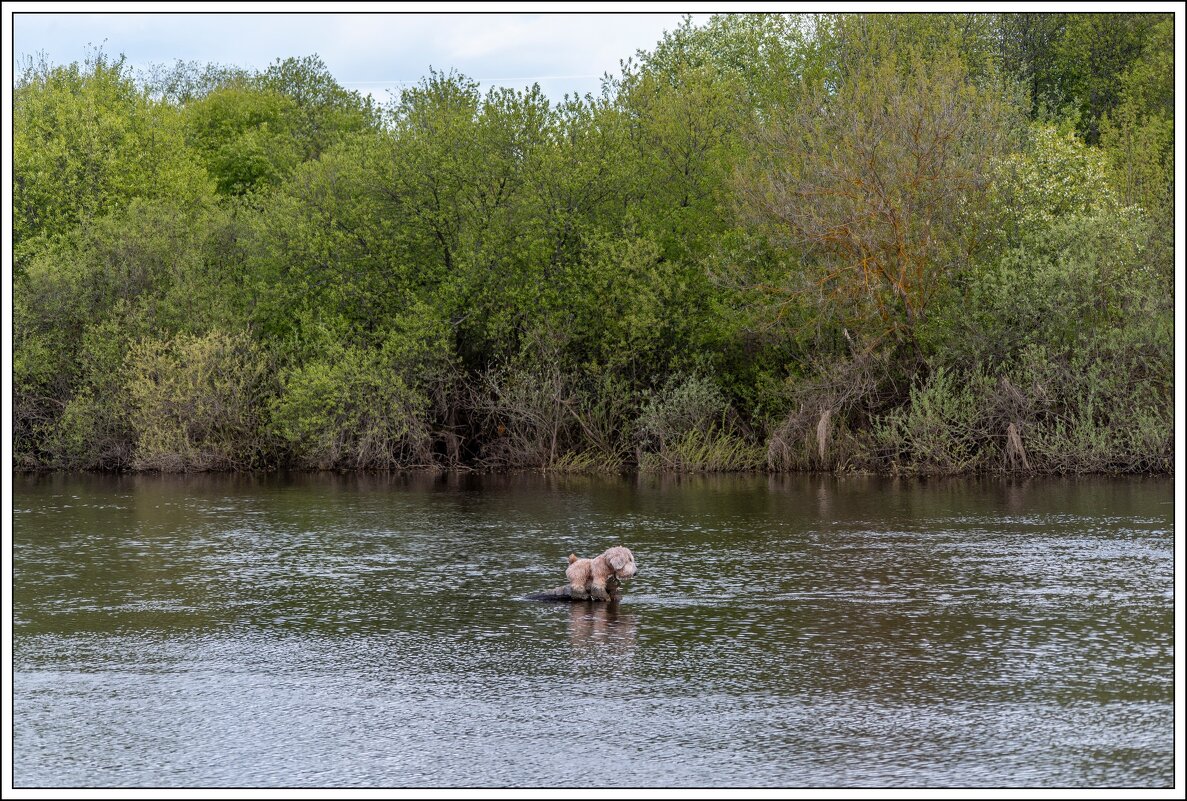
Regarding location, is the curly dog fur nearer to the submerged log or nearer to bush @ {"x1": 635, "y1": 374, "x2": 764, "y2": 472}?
the submerged log

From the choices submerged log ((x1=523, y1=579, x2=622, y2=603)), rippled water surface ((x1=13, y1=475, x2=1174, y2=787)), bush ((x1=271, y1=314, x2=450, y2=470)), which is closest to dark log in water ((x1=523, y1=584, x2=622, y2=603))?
submerged log ((x1=523, y1=579, x2=622, y2=603))

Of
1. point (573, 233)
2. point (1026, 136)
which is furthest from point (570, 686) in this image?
point (1026, 136)

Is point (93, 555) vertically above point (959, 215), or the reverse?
point (959, 215)

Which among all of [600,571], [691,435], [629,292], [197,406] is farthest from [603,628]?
[197,406]

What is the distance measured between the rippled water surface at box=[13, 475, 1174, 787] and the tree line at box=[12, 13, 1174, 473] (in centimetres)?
1233

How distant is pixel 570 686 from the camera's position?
12.8m

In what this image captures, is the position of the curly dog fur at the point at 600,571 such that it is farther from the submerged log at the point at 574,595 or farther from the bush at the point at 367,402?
the bush at the point at 367,402

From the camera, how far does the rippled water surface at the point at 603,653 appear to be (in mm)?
10391

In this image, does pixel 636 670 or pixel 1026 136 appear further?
pixel 1026 136

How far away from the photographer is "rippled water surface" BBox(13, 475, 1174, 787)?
1039cm

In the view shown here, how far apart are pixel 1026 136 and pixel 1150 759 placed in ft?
128

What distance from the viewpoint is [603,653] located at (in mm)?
14336

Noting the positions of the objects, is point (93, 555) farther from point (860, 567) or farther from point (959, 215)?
point (959, 215)

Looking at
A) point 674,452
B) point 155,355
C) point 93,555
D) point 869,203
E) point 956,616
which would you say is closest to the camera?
point 956,616
